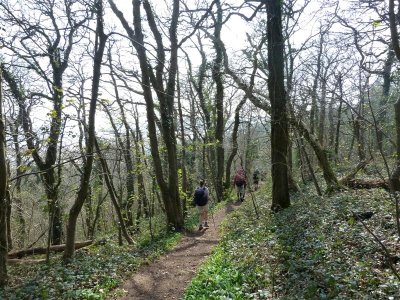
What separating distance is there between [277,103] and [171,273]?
655 centimetres

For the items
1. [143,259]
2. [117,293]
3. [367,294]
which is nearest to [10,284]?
[117,293]

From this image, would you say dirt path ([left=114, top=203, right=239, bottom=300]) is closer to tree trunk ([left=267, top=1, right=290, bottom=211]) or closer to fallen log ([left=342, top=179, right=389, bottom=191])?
tree trunk ([left=267, top=1, right=290, bottom=211])

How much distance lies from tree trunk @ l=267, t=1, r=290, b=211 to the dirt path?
2.89 meters

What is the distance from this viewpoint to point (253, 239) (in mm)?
8773

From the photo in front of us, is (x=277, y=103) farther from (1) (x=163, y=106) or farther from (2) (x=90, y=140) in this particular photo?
(2) (x=90, y=140)

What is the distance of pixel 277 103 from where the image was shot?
1172 cm

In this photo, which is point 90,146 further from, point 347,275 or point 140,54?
point 347,275

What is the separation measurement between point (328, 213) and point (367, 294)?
4.84 m

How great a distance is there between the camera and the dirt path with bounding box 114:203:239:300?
7344 mm

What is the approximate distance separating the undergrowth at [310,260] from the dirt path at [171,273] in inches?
26.1

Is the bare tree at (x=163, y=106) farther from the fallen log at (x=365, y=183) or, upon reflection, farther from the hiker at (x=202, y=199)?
the fallen log at (x=365, y=183)

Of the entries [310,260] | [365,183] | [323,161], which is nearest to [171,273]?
[310,260]

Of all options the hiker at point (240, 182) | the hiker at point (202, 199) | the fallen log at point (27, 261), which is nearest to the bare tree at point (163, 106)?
the hiker at point (202, 199)

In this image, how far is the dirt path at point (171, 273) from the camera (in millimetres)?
7344
